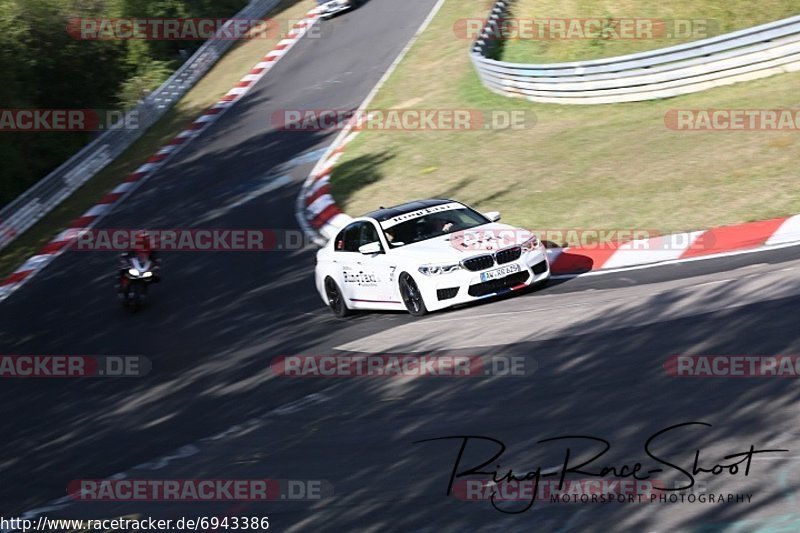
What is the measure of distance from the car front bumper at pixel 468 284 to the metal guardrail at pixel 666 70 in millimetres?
9007

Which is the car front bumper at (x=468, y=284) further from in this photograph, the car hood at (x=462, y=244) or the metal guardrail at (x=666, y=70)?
the metal guardrail at (x=666, y=70)

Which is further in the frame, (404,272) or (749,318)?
(404,272)

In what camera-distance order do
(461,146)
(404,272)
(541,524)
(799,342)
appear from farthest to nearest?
(461,146) → (404,272) → (799,342) → (541,524)

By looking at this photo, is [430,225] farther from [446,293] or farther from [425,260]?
[446,293]

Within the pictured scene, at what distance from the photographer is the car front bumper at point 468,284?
13.2 m

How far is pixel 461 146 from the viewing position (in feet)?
72.6

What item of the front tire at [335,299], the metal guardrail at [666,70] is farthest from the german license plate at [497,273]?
the metal guardrail at [666,70]

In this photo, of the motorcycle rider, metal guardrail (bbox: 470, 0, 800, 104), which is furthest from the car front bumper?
metal guardrail (bbox: 470, 0, 800, 104)

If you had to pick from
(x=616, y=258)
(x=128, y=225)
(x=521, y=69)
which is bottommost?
(x=128, y=225)

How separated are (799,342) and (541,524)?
3.37 metres

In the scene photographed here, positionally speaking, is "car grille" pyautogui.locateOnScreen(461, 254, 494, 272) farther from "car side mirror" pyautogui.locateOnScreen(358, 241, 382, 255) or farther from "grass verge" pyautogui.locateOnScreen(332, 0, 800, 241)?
"grass verge" pyautogui.locateOnScreen(332, 0, 800, 241)

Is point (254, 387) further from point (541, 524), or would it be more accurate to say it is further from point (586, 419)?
point (541, 524)

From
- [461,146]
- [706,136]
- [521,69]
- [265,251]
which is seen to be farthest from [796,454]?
[521,69]

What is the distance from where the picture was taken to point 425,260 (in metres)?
13.4
